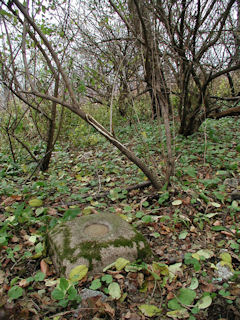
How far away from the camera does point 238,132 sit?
417cm

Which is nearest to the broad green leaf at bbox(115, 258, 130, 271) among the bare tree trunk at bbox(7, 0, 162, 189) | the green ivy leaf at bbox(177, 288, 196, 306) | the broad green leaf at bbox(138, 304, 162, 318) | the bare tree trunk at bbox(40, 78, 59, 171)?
the broad green leaf at bbox(138, 304, 162, 318)

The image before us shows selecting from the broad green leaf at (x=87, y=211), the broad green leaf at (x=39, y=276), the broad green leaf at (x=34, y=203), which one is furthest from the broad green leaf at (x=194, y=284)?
the broad green leaf at (x=34, y=203)

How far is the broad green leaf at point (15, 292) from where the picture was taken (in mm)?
1407

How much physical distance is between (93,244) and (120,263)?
0.23m

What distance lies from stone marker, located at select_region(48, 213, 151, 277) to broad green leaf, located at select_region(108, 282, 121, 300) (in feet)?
0.51

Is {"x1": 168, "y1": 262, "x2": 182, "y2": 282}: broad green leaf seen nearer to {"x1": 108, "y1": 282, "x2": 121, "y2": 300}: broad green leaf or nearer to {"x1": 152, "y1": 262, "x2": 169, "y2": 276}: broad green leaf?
{"x1": 152, "y1": 262, "x2": 169, "y2": 276}: broad green leaf

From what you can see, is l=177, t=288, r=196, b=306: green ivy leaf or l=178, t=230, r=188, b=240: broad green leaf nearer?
l=177, t=288, r=196, b=306: green ivy leaf

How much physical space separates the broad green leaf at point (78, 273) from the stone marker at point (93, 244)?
6 centimetres

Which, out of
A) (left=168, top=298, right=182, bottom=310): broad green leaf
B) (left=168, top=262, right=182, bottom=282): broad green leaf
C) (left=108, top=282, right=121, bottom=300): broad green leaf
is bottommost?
(left=168, top=298, right=182, bottom=310): broad green leaf

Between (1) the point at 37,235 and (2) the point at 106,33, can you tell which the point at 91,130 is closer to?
→ (2) the point at 106,33

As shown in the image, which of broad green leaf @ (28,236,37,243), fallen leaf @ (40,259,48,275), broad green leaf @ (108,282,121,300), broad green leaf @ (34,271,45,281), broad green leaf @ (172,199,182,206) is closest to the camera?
broad green leaf @ (108,282,121,300)

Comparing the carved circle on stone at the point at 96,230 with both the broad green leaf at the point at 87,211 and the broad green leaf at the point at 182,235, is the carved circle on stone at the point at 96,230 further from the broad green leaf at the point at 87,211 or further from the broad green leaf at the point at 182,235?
the broad green leaf at the point at 182,235

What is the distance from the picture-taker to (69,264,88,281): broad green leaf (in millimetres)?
1465

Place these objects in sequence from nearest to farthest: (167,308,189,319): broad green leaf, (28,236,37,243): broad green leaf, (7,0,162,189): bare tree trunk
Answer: (167,308,189,319): broad green leaf, (28,236,37,243): broad green leaf, (7,0,162,189): bare tree trunk
